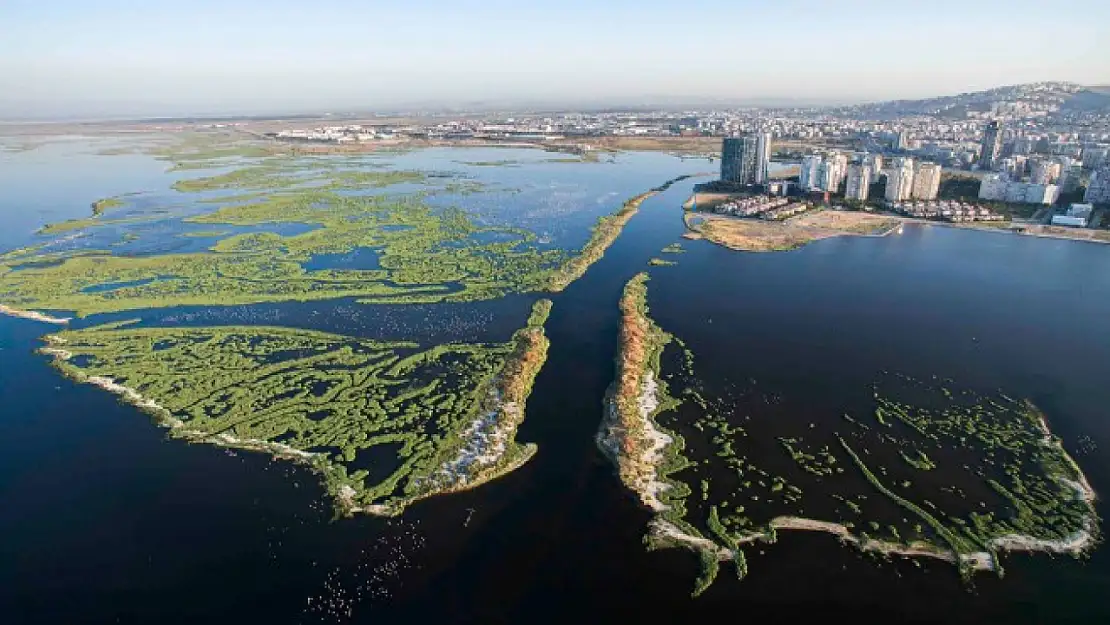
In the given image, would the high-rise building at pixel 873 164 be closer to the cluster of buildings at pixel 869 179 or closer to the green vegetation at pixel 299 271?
the cluster of buildings at pixel 869 179

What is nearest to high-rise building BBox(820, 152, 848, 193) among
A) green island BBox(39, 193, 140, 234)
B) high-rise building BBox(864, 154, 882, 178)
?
high-rise building BBox(864, 154, 882, 178)

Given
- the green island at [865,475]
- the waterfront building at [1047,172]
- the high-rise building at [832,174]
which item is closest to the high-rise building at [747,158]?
the high-rise building at [832,174]

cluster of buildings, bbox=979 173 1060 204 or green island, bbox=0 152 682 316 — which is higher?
cluster of buildings, bbox=979 173 1060 204

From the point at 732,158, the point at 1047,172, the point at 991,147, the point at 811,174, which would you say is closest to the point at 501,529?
the point at 811,174

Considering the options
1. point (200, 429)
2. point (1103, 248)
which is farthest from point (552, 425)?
point (1103, 248)

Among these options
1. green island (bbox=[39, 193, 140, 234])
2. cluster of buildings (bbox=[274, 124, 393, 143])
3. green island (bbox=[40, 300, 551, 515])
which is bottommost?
green island (bbox=[40, 300, 551, 515])

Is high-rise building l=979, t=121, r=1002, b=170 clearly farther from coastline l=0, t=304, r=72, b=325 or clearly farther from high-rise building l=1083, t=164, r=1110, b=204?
coastline l=0, t=304, r=72, b=325

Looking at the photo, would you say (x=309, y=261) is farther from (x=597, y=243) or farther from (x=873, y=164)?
(x=873, y=164)
